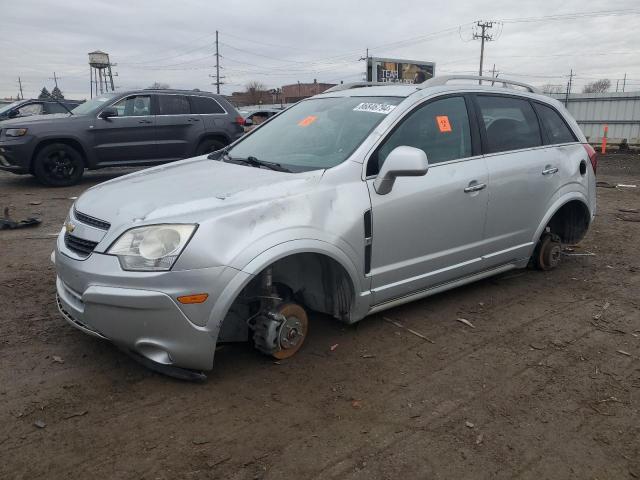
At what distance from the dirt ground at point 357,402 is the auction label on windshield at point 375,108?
1.50 meters

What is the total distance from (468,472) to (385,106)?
2451 mm

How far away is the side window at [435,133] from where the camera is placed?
373 centimetres

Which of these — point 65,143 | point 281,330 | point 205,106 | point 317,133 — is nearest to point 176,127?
point 205,106

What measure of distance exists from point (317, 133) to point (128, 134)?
7.38 meters

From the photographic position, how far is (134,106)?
10.5 meters

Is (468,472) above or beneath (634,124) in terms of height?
beneath

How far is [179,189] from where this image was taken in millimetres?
3295

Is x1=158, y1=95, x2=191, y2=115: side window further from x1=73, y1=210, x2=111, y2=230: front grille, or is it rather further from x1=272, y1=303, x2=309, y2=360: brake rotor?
x1=272, y1=303, x2=309, y2=360: brake rotor

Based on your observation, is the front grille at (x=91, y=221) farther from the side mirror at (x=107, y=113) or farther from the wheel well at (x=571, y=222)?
the side mirror at (x=107, y=113)

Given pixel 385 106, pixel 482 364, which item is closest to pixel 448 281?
pixel 482 364

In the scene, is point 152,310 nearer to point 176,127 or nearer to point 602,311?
point 602,311

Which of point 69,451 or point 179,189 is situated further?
point 179,189

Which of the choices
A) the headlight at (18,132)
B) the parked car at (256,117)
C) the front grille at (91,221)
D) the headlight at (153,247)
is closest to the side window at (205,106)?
the parked car at (256,117)

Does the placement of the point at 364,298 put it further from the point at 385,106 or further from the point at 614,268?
the point at 614,268
